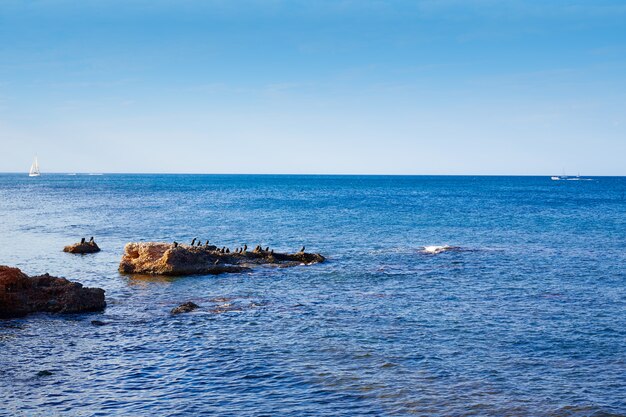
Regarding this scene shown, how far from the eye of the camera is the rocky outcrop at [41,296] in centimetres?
3188

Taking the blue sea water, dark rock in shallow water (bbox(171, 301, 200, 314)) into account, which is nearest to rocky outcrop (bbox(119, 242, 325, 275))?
the blue sea water

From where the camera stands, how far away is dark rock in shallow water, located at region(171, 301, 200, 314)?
33381mm

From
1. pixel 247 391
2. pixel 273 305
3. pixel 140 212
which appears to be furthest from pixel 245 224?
pixel 247 391

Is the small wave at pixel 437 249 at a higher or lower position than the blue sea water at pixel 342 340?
higher

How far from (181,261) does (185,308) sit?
12.8 m

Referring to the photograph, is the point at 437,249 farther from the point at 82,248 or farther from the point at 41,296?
the point at 41,296

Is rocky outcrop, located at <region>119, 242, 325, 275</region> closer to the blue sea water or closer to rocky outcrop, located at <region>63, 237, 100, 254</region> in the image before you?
the blue sea water

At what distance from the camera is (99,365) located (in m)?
24.2

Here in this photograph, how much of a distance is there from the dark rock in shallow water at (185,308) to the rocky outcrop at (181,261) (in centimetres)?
1135

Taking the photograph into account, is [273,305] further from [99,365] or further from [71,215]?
[71,215]

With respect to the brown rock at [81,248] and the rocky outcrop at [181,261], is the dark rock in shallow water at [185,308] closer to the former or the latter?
the rocky outcrop at [181,261]

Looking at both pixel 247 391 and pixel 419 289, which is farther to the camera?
pixel 419 289

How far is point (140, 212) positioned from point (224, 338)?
8509 cm

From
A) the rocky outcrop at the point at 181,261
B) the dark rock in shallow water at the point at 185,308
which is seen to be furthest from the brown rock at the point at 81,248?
the dark rock in shallow water at the point at 185,308
